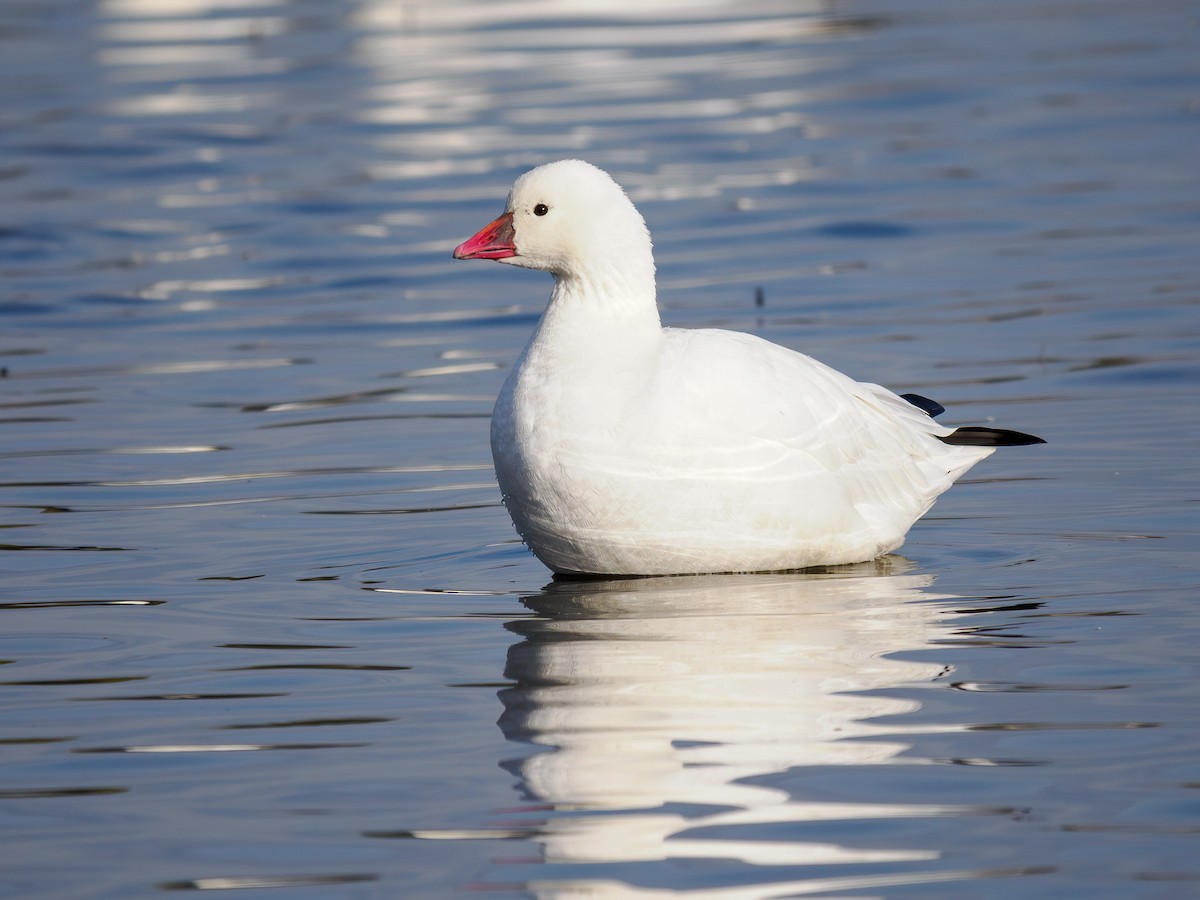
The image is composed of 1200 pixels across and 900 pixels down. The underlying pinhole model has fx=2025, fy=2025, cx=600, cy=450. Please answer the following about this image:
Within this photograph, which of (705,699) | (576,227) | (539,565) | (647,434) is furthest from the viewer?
(539,565)

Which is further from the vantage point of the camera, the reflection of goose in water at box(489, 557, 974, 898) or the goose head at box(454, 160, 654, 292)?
the goose head at box(454, 160, 654, 292)

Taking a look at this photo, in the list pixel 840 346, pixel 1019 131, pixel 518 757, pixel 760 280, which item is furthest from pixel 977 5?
pixel 518 757

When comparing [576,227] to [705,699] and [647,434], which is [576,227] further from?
[705,699]

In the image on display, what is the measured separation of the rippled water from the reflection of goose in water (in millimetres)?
20

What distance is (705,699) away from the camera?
18.3ft

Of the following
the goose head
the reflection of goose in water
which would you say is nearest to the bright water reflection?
the reflection of goose in water

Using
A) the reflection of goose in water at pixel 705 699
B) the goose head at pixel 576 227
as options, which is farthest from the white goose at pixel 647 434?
the reflection of goose in water at pixel 705 699

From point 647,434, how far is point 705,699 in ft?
4.43

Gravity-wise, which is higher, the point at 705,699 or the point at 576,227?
the point at 576,227

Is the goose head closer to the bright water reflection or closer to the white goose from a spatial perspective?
the white goose

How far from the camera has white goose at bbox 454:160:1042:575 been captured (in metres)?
6.75

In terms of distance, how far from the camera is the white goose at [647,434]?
6754 millimetres

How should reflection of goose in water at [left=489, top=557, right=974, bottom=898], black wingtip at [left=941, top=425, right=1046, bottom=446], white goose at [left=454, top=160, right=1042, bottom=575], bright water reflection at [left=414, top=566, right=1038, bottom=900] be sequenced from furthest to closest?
black wingtip at [left=941, top=425, right=1046, bottom=446]
white goose at [left=454, top=160, right=1042, bottom=575]
reflection of goose in water at [left=489, top=557, right=974, bottom=898]
bright water reflection at [left=414, top=566, right=1038, bottom=900]

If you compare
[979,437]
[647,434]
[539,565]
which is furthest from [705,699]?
[979,437]
